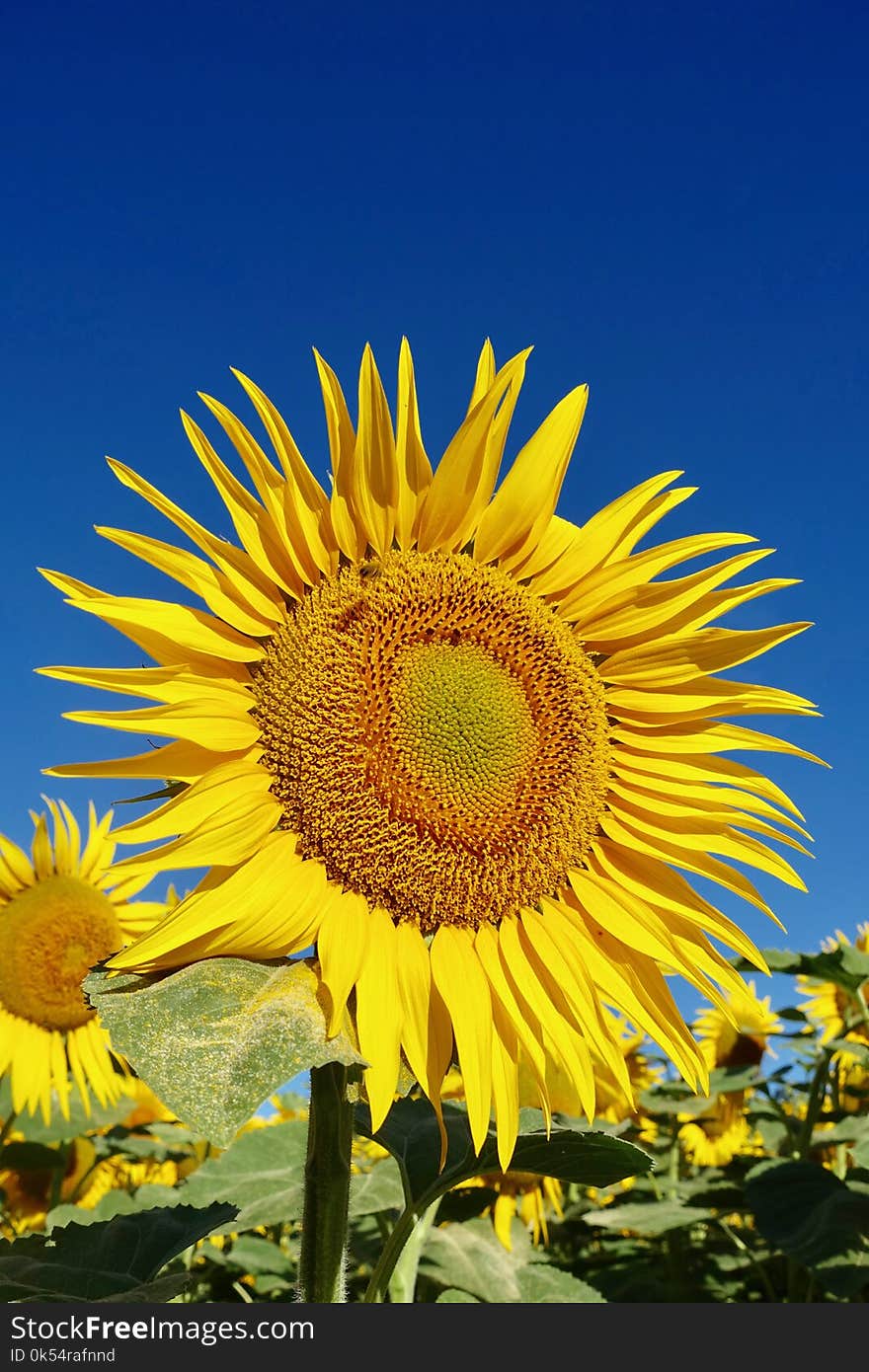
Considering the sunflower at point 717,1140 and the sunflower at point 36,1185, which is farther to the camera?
the sunflower at point 717,1140

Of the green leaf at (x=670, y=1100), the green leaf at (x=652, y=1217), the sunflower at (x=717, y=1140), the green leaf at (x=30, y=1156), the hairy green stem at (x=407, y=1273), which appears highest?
the green leaf at (x=670, y=1100)

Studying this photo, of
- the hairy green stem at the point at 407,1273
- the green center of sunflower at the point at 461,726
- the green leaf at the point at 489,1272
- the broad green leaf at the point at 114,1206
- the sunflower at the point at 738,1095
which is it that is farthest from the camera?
the sunflower at the point at 738,1095

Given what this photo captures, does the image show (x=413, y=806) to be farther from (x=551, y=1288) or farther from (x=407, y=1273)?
(x=551, y=1288)

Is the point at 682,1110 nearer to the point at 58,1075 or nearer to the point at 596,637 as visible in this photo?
the point at 58,1075

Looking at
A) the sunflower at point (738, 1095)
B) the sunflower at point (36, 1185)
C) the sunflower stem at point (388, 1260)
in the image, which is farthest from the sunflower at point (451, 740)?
the sunflower at point (738, 1095)

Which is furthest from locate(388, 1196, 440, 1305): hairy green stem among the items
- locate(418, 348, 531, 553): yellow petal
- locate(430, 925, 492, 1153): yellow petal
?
locate(418, 348, 531, 553): yellow petal

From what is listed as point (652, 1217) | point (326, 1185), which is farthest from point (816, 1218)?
point (326, 1185)

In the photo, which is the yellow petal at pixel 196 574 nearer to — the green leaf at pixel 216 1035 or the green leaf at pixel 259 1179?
the green leaf at pixel 216 1035

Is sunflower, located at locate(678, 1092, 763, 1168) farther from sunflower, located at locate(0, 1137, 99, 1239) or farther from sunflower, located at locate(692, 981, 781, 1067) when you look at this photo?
sunflower, located at locate(0, 1137, 99, 1239)
